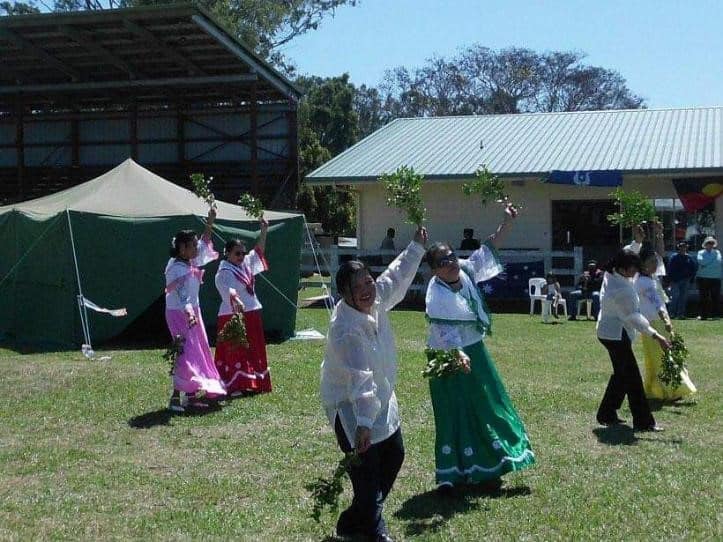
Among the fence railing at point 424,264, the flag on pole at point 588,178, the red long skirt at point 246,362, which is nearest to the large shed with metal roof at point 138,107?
the fence railing at point 424,264

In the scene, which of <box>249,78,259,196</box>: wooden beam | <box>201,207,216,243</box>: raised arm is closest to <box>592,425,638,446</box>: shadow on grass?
<box>201,207,216,243</box>: raised arm

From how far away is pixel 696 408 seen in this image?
31.2 ft

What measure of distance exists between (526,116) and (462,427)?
23029mm

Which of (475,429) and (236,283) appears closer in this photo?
(475,429)

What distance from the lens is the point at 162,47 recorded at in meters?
28.7

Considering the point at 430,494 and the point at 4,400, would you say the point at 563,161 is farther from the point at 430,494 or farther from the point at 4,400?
the point at 430,494

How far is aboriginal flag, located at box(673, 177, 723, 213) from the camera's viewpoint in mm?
21656

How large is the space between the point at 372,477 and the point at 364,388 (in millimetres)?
525

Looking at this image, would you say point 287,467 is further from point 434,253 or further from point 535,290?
point 535,290

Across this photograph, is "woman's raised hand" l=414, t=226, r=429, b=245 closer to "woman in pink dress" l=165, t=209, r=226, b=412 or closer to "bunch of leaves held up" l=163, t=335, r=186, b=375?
"woman in pink dress" l=165, t=209, r=226, b=412

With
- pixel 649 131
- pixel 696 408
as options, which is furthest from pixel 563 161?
pixel 696 408

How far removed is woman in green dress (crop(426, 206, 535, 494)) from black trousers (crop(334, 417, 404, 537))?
102cm

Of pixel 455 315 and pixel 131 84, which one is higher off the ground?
pixel 131 84

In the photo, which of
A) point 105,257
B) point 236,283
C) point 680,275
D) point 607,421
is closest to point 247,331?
point 236,283
